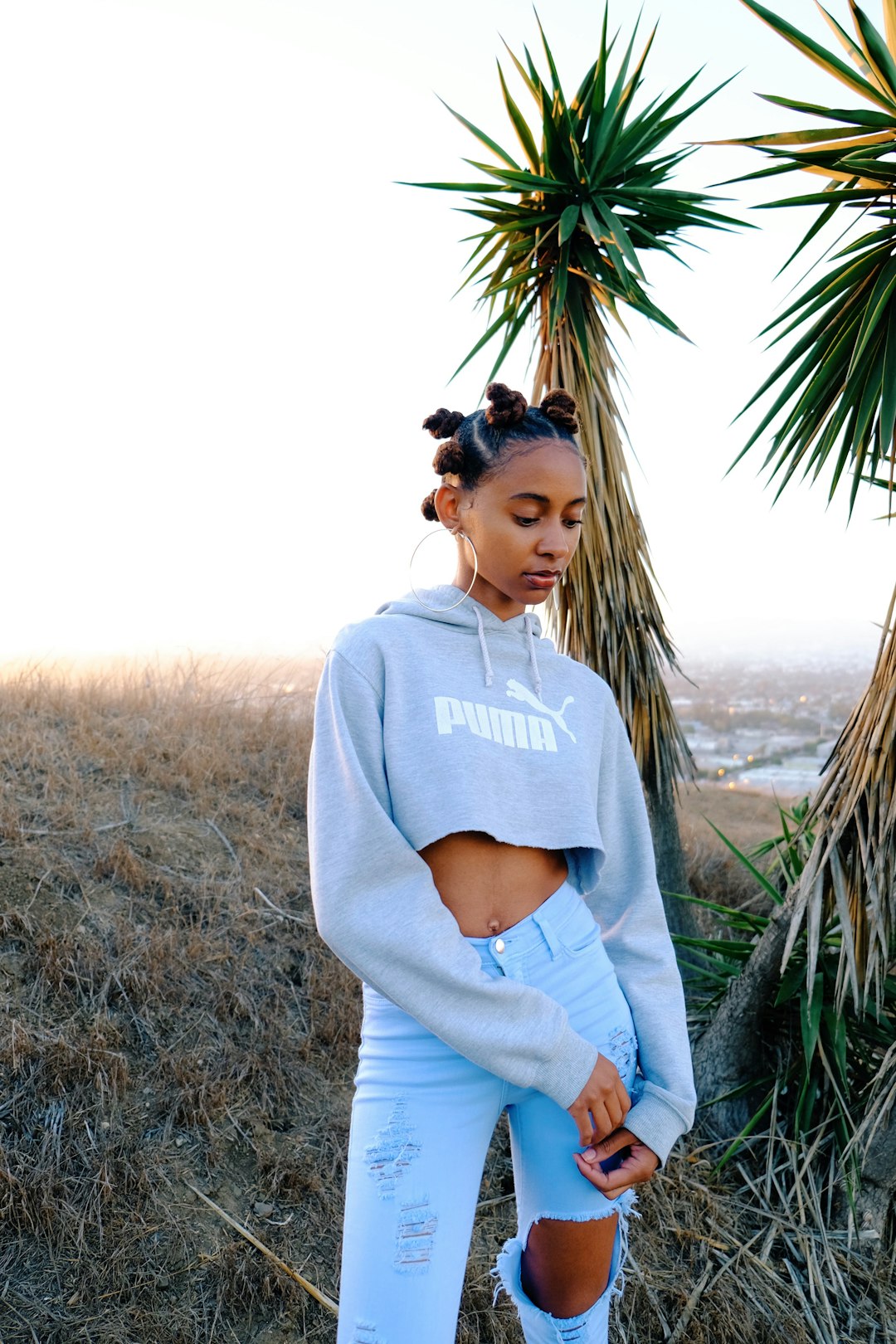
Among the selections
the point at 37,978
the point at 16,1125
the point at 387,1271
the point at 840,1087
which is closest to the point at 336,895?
the point at 387,1271

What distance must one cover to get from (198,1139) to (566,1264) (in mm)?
1870

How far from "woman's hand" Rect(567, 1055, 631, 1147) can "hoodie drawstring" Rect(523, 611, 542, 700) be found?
642 mm

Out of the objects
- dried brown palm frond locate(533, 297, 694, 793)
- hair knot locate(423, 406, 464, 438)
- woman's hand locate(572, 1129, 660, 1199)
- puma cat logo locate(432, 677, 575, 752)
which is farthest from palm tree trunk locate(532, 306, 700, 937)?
woman's hand locate(572, 1129, 660, 1199)

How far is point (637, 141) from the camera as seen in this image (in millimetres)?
4348

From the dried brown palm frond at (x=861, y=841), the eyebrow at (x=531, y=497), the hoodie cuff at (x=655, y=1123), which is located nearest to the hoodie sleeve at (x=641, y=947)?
the hoodie cuff at (x=655, y=1123)

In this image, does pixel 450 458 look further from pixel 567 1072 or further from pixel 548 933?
pixel 567 1072

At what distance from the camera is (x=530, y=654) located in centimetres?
190

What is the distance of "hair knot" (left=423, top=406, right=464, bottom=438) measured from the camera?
6.34 ft

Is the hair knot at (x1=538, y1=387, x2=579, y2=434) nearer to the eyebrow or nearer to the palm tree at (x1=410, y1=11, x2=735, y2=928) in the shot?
the eyebrow

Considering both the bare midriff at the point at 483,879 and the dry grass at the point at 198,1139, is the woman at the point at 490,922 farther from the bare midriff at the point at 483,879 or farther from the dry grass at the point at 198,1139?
the dry grass at the point at 198,1139

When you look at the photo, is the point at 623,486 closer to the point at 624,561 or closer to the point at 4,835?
the point at 624,561

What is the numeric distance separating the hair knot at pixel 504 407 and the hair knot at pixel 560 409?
0.19 feet

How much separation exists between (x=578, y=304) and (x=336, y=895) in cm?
336

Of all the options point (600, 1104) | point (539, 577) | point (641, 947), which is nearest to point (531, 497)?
point (539, 577)
